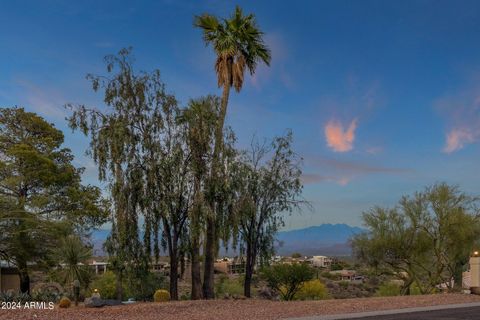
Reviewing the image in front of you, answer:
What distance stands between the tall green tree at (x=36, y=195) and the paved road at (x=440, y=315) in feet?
58.2

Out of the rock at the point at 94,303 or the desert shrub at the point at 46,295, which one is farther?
the desert shrub at the point at 46,295

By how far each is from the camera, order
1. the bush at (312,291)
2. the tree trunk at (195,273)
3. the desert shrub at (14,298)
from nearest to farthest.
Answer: the desert shrub at (14,298) → the tree trunk at (195,273) → the bush at (312,291)

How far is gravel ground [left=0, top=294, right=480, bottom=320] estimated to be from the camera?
16672 mm

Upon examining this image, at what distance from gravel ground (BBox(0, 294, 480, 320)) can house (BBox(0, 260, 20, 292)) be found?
Answer: 605 inches

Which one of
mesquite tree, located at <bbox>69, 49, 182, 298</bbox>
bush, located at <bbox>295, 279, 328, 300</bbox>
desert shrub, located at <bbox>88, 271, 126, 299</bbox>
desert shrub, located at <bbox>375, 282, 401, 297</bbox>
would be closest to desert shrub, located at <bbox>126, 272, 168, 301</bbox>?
mesquite tree, located at <bbox>69, 49, 182, 298</bbox>

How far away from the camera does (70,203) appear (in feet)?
108

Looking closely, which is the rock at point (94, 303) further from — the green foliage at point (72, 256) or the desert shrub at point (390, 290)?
the desert shrub at point (390, 290)

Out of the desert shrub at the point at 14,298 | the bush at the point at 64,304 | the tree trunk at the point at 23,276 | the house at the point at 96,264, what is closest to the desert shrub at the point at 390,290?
the house at the point at 96,264

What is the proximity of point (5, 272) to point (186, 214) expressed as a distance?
15686 mm

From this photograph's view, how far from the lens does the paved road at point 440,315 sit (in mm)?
16469

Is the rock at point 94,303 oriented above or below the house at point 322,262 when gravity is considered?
above

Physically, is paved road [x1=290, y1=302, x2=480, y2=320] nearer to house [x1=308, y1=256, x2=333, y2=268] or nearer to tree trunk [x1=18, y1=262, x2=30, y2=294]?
tree trunk [x1=18, y1=262, x2=30, y2=294]

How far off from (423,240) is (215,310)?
2004 centimetres

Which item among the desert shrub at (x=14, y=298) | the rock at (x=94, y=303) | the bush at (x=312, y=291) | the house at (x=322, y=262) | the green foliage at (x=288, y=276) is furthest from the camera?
the house at (x=322, y=262)
